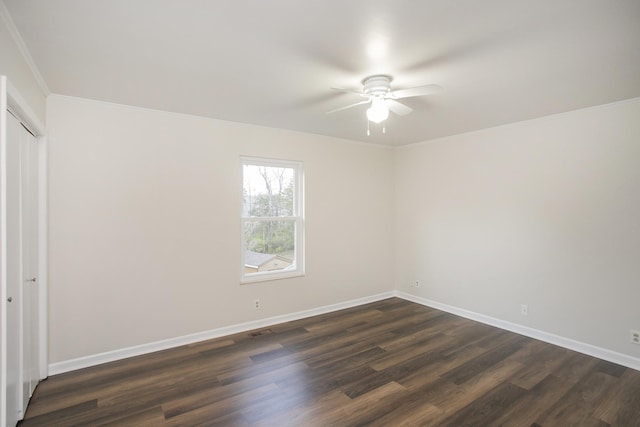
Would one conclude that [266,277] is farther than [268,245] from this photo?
No

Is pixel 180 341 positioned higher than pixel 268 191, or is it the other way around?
pixel 268 191

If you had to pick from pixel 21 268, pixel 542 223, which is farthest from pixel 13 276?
pixel 542 223

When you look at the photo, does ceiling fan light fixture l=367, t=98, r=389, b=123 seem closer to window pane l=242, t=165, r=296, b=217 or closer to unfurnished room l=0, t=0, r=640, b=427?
unfurnished room l=0, t=0, r=640, b=427

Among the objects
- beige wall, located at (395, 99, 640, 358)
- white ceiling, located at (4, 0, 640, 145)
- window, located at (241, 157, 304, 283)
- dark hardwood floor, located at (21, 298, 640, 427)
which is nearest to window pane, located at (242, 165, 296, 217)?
window, located at (241, 157, 304, 283)

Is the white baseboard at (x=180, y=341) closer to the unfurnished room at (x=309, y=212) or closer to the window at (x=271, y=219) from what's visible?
the unfurnished room at (x=309, y=212)

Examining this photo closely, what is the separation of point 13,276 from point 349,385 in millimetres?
2535

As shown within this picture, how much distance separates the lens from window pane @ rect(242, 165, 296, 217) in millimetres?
4109

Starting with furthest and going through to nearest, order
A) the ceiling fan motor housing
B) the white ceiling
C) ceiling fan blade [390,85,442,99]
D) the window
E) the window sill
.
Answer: the window
the window sill
the ceiling fan motor housing
ceiling fan blade [390,85,442,99]
the white ceiling

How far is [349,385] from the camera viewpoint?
9.01ft

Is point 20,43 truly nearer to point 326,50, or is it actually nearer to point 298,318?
point 326,50

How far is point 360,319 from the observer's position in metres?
4.37

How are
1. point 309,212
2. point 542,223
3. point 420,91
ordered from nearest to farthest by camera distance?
1. point 420,91
2. point 542,223
3. point 309,212

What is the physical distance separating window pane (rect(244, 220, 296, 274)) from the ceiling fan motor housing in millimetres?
2262

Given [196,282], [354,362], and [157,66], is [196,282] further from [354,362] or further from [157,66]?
[157,66]
